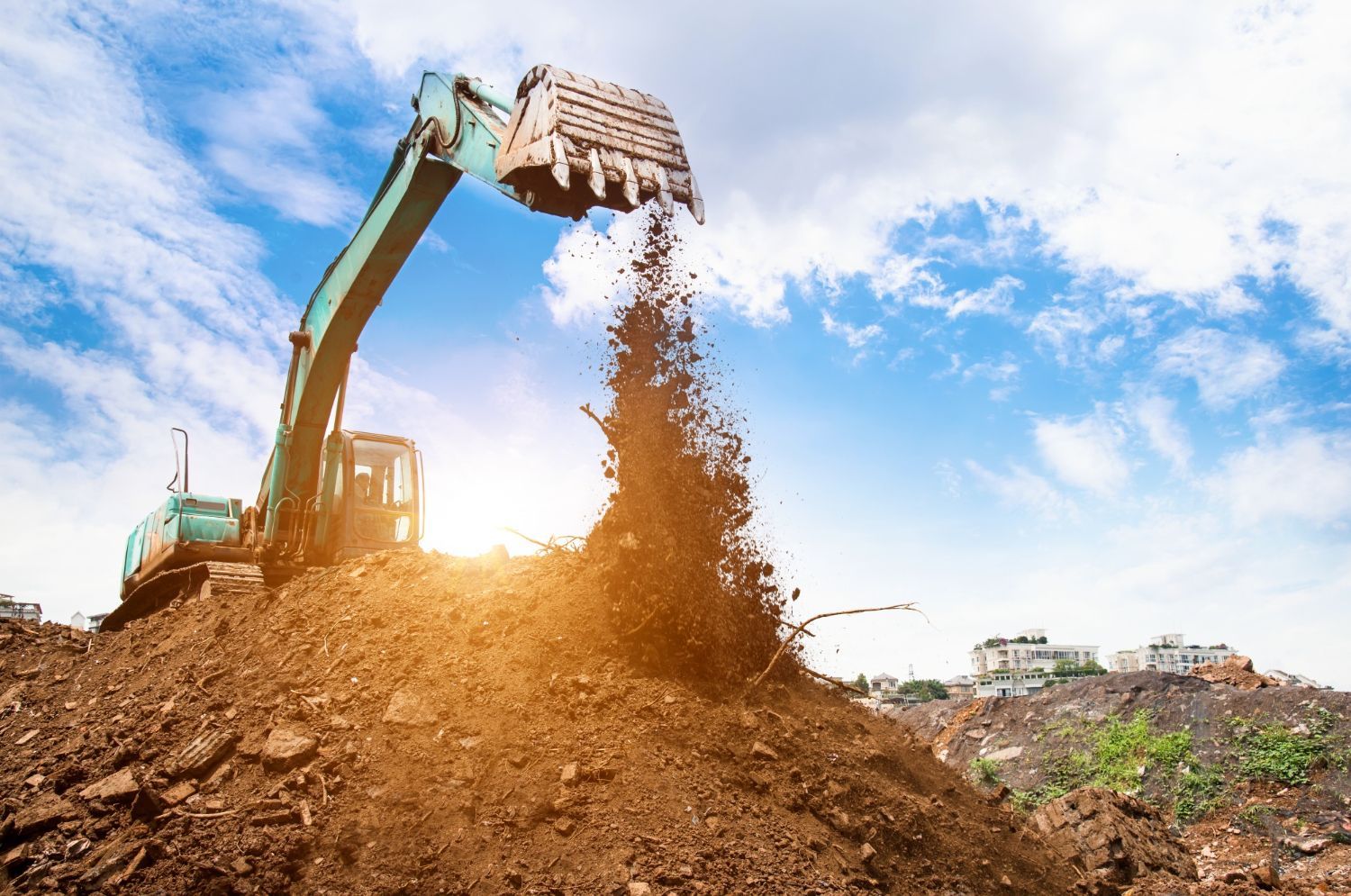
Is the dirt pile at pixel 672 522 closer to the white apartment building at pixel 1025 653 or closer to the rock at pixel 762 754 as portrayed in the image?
the rock at pixel 762 754

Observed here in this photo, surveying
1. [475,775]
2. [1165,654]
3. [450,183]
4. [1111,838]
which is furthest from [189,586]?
[1165,654]

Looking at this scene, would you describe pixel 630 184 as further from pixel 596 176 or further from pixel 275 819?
pixel 275 819

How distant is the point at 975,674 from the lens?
6191 centimetres

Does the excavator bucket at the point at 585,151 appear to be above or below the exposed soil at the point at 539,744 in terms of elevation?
above

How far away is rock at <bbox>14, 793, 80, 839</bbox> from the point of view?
519cm

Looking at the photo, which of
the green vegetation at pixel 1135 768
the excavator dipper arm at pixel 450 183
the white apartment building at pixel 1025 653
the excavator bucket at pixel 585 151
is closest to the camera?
the excavator bucket at pixel 585 151

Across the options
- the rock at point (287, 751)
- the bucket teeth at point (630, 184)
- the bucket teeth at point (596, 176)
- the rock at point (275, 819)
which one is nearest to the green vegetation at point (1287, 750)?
the bucket teeth at point (630, 184)

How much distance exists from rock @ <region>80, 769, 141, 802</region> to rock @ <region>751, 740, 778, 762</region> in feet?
11.9

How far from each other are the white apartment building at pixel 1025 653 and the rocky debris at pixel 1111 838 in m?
57.6

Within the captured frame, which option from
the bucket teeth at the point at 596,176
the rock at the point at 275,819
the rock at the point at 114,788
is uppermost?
the bucket teeth at the point at 596,176

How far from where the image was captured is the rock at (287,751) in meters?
5.05

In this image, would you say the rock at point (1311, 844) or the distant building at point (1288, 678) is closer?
the rock at point (1311, 844)

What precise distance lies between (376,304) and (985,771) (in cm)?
1023

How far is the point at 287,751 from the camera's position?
5090 mm
